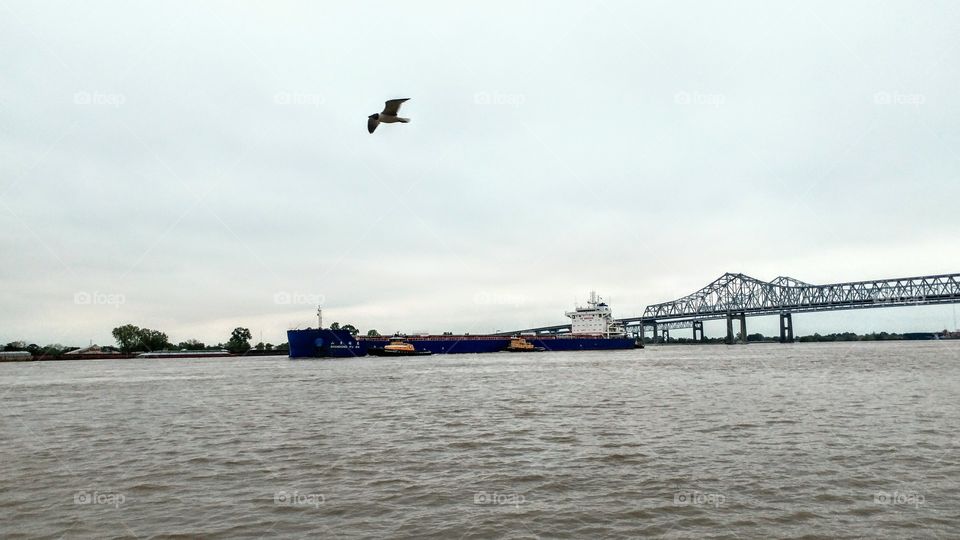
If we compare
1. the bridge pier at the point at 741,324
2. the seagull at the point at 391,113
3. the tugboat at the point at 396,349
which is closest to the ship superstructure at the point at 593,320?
the tugboat at the point at 396,349

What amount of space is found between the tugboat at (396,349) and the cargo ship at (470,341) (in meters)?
0.17

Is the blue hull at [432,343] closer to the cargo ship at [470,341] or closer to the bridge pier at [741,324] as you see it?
the cargo ship at [470,341]

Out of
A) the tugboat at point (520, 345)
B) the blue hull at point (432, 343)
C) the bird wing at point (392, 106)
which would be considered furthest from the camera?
the tugboat at point (520, 345)

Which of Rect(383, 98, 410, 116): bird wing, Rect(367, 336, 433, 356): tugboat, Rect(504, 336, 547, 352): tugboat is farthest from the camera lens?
Rect(504, 336, 547, 352): tugboat

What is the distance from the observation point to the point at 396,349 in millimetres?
95750

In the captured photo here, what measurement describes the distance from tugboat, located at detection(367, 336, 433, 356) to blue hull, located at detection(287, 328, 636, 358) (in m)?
1.40

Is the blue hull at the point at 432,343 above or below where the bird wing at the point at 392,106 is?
below

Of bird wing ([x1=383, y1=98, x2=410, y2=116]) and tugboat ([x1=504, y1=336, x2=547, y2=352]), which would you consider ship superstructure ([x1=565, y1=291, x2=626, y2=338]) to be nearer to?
tugboat ([x1=504, y1=336, x2=547, y2=352])

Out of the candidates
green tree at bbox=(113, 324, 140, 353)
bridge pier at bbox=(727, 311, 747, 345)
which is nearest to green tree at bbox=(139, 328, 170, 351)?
green tree at bbox=(113, 324, 140, 353)

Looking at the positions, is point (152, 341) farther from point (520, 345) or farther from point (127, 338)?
point (520, 345)

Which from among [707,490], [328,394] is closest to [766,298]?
[328,394]

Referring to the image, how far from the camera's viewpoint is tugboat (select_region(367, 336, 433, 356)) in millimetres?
96062

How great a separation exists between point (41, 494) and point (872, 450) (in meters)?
17.7

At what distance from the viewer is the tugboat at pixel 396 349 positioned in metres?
96.1
